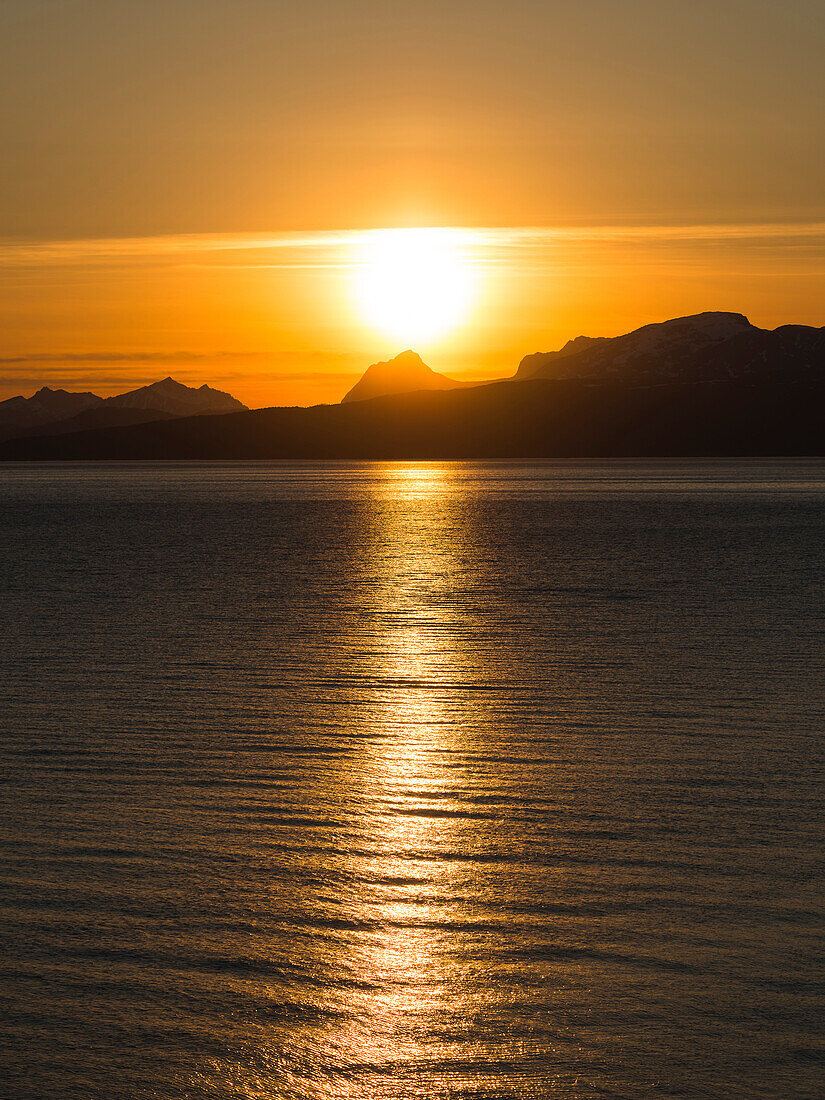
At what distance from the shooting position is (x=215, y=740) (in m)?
12.0

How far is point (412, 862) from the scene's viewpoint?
812cm

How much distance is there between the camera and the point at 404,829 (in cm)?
890

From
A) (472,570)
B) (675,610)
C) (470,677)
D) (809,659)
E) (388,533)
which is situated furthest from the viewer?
(388,533)

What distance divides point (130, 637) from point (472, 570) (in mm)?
16353

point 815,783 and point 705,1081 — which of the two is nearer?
point 705,1081

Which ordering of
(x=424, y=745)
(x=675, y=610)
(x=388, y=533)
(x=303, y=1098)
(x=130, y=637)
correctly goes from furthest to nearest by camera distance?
1. (x=388, y=533)
2. (x=675, y=610)
3. (x=130, y=637)
4. (x=424, y=745)
5. (x=303, y=1098)

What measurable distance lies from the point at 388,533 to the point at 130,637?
38705 millimetres

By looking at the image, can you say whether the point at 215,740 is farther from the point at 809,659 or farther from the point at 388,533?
the point at 388,533

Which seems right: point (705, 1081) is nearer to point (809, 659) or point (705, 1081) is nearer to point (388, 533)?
point (809, 659)

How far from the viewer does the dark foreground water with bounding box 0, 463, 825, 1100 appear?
217 inches

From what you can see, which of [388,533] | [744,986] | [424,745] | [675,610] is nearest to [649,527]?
[388,533]

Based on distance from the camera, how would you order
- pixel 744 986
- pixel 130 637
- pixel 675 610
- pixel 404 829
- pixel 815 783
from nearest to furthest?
pixel 744 986
pixel 404 829
pixel 815 783
pixel 130 637
pixel 675 610

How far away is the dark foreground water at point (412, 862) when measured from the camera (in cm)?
551

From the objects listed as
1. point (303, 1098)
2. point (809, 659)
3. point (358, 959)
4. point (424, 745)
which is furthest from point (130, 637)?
point (303, 1098)
